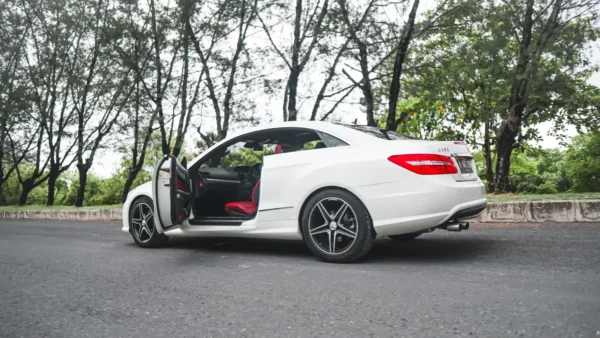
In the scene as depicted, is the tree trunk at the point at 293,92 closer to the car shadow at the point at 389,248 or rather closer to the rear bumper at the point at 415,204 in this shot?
the car shadow at the point at 389,248

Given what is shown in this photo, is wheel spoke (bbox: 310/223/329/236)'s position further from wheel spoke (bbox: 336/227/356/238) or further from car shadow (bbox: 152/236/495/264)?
car shadow (bbox: 152/236/495/264)

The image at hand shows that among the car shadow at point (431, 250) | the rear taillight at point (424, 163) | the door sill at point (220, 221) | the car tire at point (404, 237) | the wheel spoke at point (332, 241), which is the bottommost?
the car shadow at point (431, 250)

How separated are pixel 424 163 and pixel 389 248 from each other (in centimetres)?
149

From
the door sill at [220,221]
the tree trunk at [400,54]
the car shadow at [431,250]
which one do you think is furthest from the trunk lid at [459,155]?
the tree trunk at [400,54]

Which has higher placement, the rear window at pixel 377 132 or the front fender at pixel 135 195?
the rear window at pixel 377 132

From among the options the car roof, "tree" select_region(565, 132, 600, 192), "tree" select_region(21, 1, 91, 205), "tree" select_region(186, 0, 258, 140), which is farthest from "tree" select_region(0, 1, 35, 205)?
"tree" select_region(565, 132, 600, 192)

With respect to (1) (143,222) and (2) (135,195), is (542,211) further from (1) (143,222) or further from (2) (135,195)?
(2) (135,195)

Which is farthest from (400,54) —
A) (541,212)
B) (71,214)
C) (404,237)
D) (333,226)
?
(71,214)

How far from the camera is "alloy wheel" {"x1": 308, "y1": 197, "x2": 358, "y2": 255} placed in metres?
4.67

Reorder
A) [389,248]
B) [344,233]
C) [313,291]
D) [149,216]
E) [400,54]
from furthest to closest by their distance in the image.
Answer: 1. [400,54]
2. [149,216]
3. [389,248]
4. [344,233]
5. [313,291]

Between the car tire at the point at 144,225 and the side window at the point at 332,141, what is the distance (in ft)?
8.19

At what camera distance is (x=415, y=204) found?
14.5 feet

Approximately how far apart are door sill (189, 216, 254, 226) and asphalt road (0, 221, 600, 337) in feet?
1.14

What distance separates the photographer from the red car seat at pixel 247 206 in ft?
18.8
